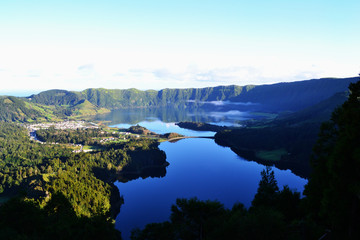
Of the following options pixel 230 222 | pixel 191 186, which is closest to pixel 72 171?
pixel 191 186

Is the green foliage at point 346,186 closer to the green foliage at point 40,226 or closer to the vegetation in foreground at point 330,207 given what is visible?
the vegetation in foreground at point 330,207

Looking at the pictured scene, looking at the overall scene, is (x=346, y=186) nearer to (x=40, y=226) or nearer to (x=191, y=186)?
A: (x=40, y=226)

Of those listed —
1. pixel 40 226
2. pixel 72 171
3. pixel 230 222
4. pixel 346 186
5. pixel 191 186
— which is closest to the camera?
pixel 346 186

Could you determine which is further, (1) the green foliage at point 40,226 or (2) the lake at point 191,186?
(2) the lake at point 191,186

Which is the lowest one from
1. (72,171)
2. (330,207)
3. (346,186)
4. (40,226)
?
(72,171)

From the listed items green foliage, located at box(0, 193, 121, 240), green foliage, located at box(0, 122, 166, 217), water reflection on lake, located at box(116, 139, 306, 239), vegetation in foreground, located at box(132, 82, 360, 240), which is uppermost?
vegetation in foreground, located at box(132, 82, 360, 240)

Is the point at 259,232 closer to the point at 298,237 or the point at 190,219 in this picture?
the point at 298,237

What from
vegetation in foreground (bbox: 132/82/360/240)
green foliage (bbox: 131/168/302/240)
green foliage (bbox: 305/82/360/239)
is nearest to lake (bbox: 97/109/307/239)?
green foliage (bbox: 131/168/302/240)

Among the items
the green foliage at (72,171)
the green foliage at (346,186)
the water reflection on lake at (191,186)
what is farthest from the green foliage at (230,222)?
the water reflection on lake at (191,186)

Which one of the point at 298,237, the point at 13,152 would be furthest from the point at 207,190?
the point at 13,152

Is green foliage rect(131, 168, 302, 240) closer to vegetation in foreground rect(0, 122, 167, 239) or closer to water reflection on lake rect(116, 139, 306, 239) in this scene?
vegetation in foreground rect(0, 122, 167, 239)

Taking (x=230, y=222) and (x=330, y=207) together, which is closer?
(x=330, y=207)
